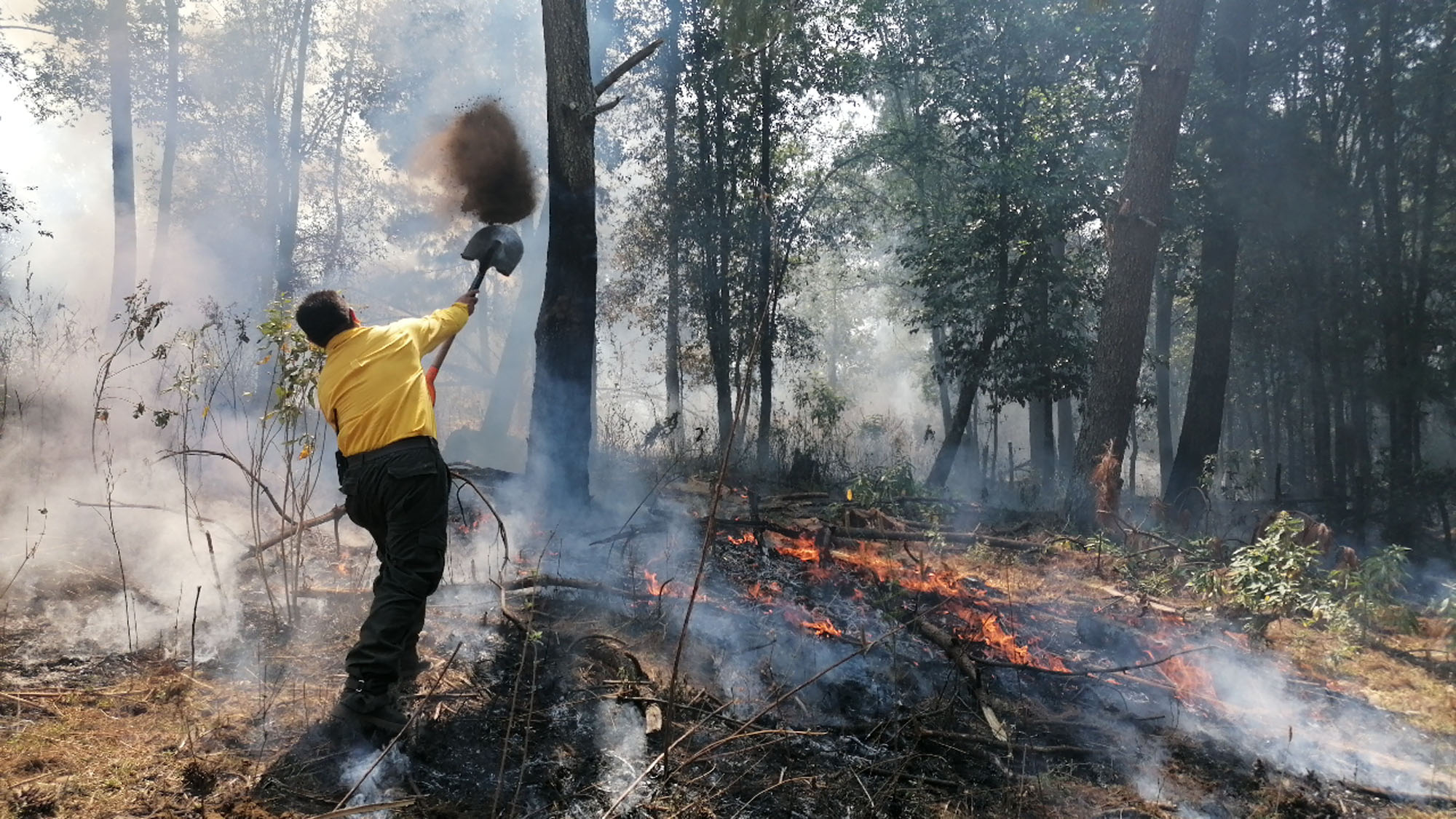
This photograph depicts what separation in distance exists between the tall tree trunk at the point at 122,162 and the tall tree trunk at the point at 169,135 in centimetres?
169

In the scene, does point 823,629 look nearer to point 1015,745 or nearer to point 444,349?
point 1015,745

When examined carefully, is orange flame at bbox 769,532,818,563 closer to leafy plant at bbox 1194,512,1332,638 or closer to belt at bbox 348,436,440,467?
leafy plant at bbox 1194,512,1332,638

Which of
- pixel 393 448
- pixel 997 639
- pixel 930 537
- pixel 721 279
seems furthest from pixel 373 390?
pixel 721 279

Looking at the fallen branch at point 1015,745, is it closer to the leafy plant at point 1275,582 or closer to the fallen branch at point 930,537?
the leafy plant at point 1275,582

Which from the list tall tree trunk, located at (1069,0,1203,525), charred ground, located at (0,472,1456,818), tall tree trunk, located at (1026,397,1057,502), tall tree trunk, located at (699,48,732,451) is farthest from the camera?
tall tree trunk, located at (699,48,732,451)

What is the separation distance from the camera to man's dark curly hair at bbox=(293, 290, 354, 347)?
3.83 metres

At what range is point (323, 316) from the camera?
387 centimetres

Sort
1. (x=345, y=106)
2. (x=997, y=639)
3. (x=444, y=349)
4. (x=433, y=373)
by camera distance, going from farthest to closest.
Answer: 1. (x=345, y=106)
2. (x=997, y=639)
3. (x=444, y=349)
4. (x=433, y=373)

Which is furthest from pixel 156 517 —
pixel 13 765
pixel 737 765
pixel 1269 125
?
pixel 1269 125

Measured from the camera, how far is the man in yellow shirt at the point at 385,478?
3486mm

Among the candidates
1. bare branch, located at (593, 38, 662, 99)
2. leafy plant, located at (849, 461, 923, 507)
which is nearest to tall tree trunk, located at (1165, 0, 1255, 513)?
leafy plant, located at (849, 461, 923, 507)

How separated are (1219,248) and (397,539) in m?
13.5

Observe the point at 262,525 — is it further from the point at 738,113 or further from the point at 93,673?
the point at 738,113

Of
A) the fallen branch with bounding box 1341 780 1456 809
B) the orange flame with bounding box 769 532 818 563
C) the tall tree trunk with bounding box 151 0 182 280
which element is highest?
the tall tree trunk with bounding box 151 0 182 280
